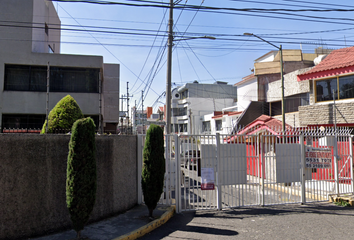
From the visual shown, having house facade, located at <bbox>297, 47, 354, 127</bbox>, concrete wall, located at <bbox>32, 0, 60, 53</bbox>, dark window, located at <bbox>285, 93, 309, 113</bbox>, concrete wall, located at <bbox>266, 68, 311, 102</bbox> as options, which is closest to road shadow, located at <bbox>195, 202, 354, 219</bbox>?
house facade, located at <bbox>297, 47, 354, 127</bbox>

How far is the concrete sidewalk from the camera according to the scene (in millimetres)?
5875

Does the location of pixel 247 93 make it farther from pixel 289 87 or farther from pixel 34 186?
pixel 34 186

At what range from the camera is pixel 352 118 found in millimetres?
14289

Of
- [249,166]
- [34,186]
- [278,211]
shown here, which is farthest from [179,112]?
[34,186]

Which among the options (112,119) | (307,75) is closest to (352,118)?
(307,75)

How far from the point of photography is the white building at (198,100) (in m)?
47.3

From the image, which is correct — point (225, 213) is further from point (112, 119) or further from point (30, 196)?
point (112, 119)

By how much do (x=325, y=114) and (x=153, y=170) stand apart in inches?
478

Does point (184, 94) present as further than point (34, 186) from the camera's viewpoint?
Yes

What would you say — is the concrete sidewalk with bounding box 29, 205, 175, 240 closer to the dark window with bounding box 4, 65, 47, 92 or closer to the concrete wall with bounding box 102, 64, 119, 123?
the dark window with bounding box 4, 65, 47, 92

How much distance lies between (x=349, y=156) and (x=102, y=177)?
8.57 meters

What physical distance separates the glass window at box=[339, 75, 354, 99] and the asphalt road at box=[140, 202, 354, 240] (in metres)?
8.15

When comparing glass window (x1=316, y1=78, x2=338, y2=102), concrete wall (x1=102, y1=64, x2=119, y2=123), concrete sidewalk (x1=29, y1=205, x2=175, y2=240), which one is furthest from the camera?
concrete wall (x1=102, y1=64, x2=119, y2=123)

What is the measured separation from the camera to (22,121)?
687 inches
